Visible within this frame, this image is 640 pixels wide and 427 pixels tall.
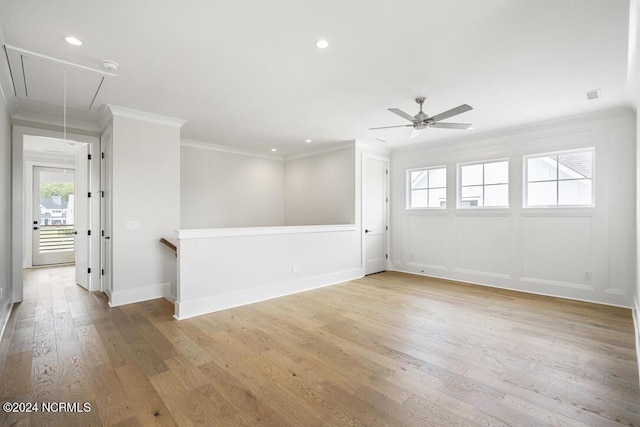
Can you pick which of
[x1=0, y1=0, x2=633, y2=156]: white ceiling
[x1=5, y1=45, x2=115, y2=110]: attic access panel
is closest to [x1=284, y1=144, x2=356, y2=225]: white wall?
[x1=0, y1=0, x2=633, y2=156]: white ceiling

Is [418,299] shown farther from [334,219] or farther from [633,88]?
[633,88]

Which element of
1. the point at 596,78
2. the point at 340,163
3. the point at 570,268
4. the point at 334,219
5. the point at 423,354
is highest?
the point at 596,78

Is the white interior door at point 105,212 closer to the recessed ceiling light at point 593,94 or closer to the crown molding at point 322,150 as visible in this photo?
the crown molding at point 322,150

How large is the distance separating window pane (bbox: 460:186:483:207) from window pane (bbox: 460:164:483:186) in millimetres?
109

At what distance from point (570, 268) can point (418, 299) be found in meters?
2.26

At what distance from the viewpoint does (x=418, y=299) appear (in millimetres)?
4379

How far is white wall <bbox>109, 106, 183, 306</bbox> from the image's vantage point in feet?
13.1

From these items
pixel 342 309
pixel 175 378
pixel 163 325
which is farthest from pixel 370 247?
pixel 175 378

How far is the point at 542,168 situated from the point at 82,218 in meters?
7.44

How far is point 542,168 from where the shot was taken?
15.5ft

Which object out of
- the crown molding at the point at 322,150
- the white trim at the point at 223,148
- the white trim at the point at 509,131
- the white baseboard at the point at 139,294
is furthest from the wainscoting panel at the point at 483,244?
the white baseboard at the point at 139,294

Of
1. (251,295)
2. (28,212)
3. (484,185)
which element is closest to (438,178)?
(484,185)

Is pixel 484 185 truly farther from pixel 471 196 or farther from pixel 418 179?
pixel 418 179

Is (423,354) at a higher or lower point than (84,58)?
lower
